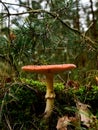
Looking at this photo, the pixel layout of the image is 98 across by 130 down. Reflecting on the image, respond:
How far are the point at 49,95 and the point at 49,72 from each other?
0.59ft

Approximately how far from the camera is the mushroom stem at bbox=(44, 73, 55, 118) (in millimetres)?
2469

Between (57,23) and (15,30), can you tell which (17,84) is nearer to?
(15,30)

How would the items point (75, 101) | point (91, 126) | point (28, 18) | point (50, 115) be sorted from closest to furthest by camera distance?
1. point (91, 126)
2. point (50, 115)
3. point (75, 101)
4. point (28, 18)

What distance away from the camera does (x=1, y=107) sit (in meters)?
2.55

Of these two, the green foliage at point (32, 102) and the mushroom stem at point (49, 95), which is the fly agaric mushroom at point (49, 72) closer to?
→ the mushroom stem at point (49, 95)

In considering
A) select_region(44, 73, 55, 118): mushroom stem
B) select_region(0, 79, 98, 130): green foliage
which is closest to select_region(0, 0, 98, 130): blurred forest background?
select_region(0, 79, 98, 130): green foliage

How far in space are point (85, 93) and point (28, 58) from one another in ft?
2.07

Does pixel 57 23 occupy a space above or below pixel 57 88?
above

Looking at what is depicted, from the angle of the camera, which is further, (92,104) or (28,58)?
(28,58)

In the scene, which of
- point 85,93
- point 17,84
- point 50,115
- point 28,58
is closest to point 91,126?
point 50,115

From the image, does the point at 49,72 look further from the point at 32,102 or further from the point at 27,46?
the point at 27,46

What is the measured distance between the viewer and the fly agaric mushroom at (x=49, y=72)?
2.28 metres

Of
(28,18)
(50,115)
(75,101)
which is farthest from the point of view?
(28,18)

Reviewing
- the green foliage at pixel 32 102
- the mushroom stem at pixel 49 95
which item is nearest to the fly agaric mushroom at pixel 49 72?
the mushroom stem at pixel 49 95
